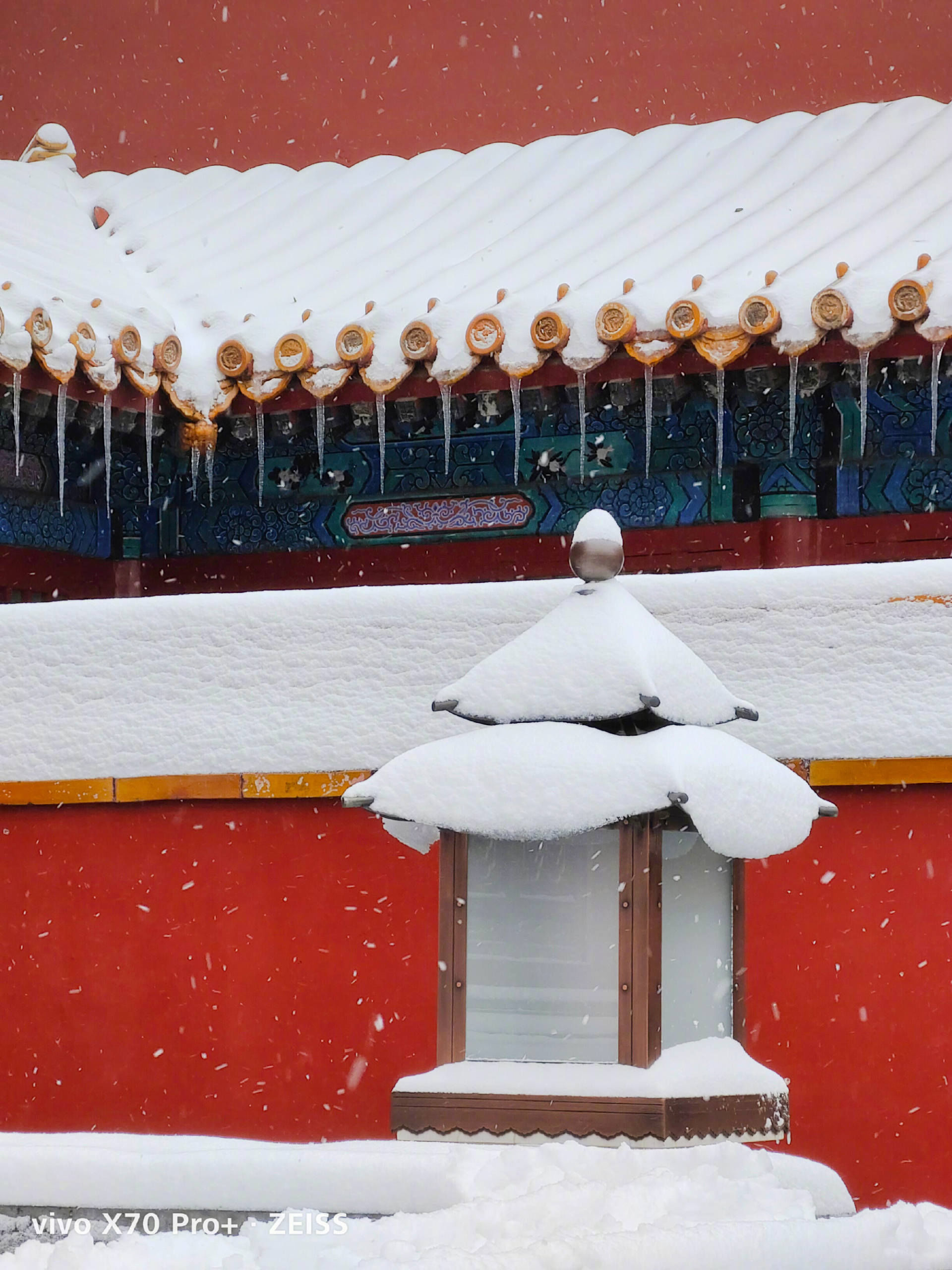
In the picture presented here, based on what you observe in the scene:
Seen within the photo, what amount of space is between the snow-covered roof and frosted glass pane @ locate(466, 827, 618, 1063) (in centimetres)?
208

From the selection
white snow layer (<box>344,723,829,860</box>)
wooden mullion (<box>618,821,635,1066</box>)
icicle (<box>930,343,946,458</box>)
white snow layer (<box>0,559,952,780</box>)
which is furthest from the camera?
icicle (<box>930,343,946,458</box>)

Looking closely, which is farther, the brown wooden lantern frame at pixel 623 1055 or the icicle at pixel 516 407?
the icicle at pixel 516 407

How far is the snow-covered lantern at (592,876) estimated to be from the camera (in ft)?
10.2

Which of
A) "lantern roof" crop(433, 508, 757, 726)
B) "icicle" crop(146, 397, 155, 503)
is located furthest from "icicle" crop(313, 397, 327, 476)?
"lantern roof" crop(433, 508, 757, 726)

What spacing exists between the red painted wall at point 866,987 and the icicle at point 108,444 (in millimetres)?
2453

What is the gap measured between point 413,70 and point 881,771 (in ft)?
14.3

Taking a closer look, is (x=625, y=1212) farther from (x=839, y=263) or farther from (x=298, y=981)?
(x=839, y=263)

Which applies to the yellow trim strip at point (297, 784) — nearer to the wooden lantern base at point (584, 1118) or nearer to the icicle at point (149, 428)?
the icicle at point (149, 428)

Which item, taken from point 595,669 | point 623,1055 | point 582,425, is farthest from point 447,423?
point 623,1055

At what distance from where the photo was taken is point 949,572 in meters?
4.48

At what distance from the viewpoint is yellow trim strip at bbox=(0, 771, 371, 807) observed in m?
4.72

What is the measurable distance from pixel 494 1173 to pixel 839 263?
2.86 meters

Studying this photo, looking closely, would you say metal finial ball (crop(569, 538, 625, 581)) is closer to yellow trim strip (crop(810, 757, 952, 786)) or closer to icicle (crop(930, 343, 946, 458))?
yellow trim strip (crop(810, 757, 952, 786))

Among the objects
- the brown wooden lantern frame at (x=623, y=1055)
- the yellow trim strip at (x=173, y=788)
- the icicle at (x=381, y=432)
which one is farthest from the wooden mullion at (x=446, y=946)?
the icicle at (x=381, y=432)
